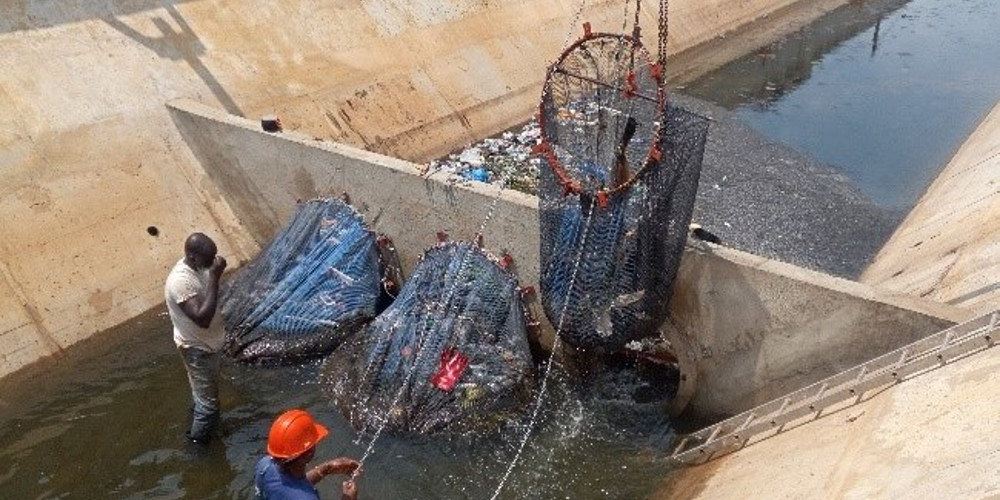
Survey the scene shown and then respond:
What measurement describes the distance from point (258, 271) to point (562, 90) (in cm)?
338

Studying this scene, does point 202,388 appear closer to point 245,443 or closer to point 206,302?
point 245,443

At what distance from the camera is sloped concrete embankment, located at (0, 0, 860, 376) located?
7918 millimetres

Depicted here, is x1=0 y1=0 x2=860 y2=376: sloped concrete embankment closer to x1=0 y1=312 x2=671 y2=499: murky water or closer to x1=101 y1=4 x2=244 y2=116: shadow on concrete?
x1=101 y1=4 x2=244 y2=116: shadow on concrete

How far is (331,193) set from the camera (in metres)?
8.26

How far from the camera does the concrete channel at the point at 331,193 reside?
5480 millimetres

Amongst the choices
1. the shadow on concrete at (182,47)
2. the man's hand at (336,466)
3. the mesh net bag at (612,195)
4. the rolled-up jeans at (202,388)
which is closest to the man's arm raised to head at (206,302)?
the rolled-up jeans at (202,388)

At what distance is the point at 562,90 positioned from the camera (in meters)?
6.70

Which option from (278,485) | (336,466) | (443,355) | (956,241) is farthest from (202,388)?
(956,241)

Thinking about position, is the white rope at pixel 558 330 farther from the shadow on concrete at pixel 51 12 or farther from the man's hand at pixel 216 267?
the shadow on concrete at pixel 51 12

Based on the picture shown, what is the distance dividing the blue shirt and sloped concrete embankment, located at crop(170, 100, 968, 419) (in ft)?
11.6

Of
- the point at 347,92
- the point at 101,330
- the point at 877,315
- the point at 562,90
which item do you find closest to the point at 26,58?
the point at 101,330

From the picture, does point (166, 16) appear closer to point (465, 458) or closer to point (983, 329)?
point (465, 458)

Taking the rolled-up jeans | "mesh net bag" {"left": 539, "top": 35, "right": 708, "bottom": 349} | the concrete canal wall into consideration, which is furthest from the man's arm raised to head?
the concrete canal wall

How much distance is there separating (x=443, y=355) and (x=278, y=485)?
272cm
